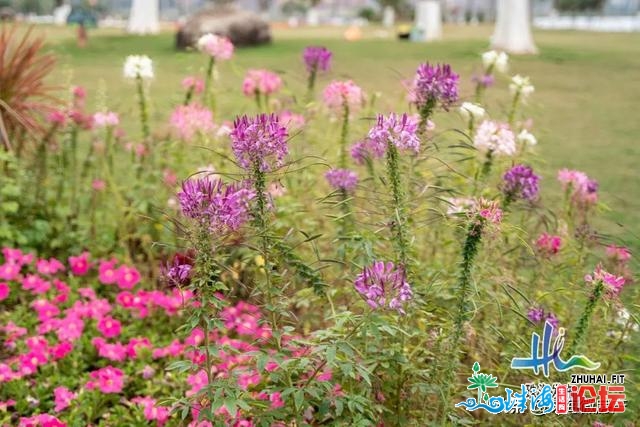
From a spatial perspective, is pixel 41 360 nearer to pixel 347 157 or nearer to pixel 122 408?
pixel 122 408

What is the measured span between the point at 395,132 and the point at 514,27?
40.0ft

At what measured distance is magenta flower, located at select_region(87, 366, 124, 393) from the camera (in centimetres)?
253

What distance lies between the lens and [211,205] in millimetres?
1562

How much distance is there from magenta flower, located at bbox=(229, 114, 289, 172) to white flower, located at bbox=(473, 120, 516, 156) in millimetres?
1011

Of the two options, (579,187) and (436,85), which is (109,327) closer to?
(436,85)

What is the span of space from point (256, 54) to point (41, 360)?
10.6 meters

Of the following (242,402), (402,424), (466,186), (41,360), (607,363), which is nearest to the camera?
(242,402)

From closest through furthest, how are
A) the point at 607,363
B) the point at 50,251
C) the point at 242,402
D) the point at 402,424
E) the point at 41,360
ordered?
the point at 242,402 < the point at 402,424 < the point at 607,363 < the point at 41,360 < the point at 50,251

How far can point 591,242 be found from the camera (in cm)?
250

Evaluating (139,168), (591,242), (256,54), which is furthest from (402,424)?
(256,54)

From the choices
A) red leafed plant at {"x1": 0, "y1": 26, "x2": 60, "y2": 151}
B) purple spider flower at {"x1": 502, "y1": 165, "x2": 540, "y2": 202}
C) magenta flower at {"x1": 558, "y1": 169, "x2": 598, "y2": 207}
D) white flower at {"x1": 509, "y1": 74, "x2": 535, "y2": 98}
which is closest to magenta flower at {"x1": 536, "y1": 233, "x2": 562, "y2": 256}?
purple spider flower at {"x1": 502, "y1": 165, "x2": 540, "y2": 202}

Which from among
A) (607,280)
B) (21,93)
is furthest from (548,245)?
(21,93)

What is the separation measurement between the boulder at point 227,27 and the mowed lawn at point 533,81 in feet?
1.10

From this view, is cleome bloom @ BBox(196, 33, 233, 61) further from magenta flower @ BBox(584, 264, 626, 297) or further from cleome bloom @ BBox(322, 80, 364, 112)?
magenta flower @ BBox(584, 264, 626, 297)
